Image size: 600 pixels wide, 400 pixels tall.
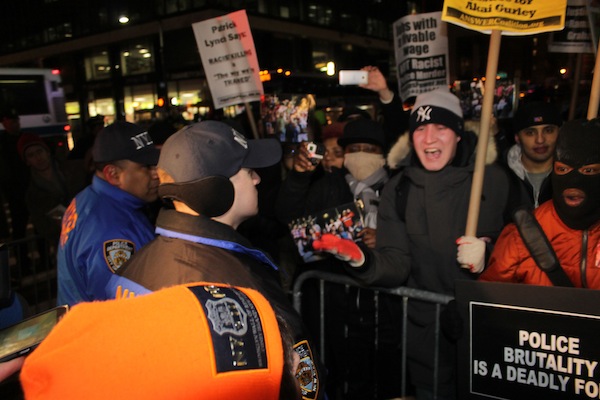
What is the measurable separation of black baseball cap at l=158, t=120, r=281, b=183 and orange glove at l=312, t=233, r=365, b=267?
68cm

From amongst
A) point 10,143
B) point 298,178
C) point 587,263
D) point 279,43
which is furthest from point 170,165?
point 279,43

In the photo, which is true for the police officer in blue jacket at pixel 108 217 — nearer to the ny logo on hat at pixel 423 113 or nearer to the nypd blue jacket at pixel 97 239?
the nypd blue jacket at pixel 97 239

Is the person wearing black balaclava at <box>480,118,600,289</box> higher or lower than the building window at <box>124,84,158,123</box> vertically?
lower

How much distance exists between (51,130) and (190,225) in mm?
19455

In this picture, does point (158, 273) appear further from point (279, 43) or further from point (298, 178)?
point (279, 43)

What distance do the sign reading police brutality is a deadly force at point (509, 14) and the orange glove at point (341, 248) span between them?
4.69ft

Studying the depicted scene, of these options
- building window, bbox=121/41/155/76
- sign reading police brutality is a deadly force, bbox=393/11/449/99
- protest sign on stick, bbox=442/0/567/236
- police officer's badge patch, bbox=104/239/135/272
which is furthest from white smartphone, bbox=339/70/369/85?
building window, bbox=121/41/155/76

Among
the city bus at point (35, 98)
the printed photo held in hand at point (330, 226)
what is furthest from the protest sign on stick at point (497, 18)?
the city bus at point (35, 98)

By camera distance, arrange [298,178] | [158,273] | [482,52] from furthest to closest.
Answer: [482,52] < [298,178] < [158,273]

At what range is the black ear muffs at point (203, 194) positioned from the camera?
186cm

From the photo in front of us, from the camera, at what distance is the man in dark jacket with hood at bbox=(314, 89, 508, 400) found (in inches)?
108

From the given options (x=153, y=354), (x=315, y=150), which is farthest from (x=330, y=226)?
(x=153, y=354)

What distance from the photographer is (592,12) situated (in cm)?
387

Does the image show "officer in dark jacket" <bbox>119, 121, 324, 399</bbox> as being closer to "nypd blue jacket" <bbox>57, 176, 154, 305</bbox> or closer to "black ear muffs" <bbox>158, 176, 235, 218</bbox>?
"black ear muffs" <bbox>158, 176, 235, 218</bbox>
